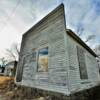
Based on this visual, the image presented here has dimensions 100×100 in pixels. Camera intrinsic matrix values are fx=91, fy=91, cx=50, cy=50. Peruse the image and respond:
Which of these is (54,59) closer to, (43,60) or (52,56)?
(52,56)

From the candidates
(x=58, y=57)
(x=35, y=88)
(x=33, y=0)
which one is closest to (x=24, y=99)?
(x=35, y=88)

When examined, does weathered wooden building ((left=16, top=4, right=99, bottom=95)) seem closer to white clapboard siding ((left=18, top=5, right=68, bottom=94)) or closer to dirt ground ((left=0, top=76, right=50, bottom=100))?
white clapboard siding ((left=18, top=5, right=68, bottom=94))

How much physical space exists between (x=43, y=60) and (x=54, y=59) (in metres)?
1.19

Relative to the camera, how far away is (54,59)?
19.5 ft

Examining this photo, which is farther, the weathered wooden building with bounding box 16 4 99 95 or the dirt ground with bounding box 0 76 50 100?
the dirt ground with bounding box 0 76 50 100

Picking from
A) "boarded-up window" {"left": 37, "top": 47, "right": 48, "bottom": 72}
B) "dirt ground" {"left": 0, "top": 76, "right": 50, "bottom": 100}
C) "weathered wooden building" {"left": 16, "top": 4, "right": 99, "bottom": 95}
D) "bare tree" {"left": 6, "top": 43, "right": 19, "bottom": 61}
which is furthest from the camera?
"bare tree" {"left": 6, "top": 43, "right": 19, "bottom": 61}

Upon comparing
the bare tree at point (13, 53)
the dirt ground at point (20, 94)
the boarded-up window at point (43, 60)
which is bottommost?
the dirt ground at point (20, 94)

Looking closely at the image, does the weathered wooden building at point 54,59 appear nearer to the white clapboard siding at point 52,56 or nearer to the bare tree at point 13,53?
the white clapboard siding at point 52,56

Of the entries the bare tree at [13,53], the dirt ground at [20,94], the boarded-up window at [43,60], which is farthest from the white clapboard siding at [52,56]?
the bare tree at [13,53]

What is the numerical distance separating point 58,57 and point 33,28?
16.0 feet

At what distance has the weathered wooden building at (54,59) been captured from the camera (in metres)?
5.30

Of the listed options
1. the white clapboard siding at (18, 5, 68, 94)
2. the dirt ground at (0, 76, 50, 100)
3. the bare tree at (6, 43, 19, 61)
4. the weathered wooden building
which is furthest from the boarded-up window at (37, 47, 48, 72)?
the bare tree at (6, 43, 19, 61)

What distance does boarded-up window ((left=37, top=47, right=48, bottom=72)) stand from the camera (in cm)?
649

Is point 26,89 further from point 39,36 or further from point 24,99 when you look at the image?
point 39,36
